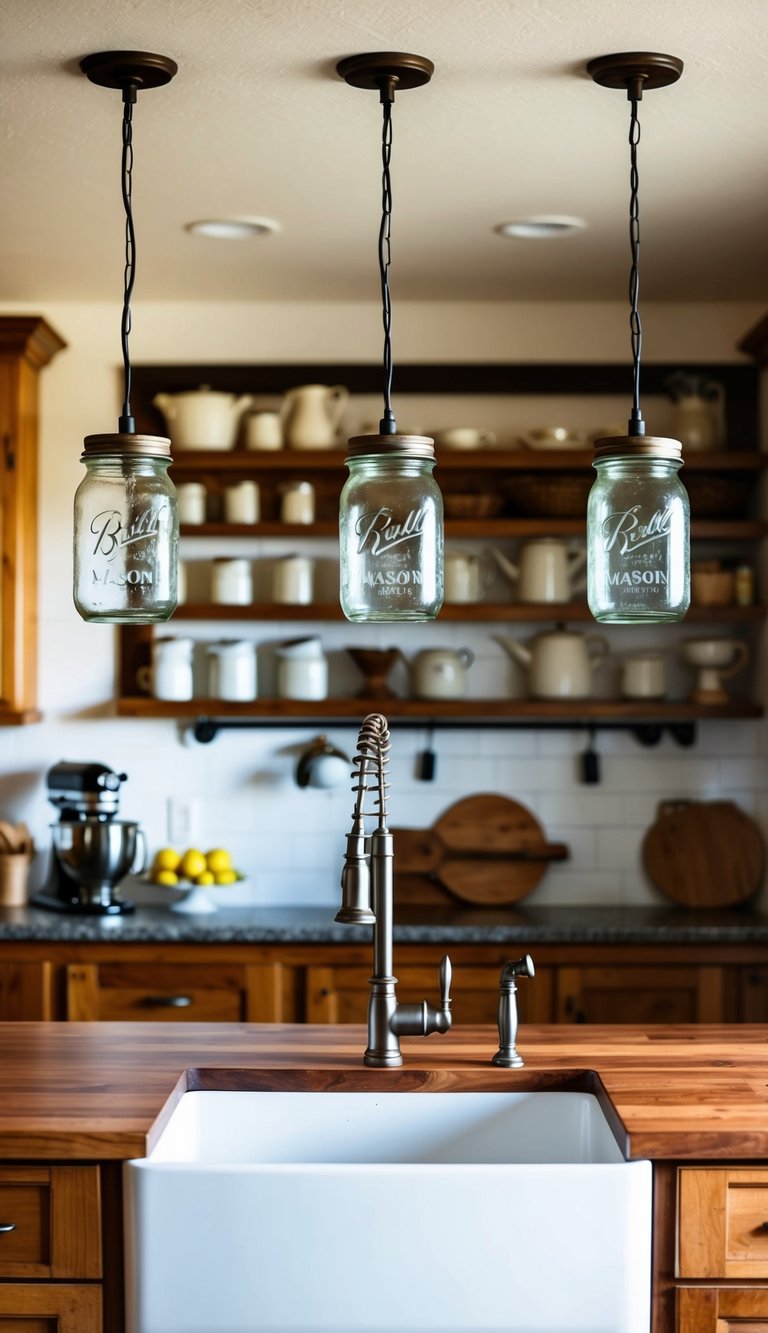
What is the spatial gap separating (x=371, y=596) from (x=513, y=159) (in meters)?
1.39

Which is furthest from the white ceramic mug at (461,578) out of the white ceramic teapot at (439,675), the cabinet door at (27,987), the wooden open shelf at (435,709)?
the cabinet door at (27,987)

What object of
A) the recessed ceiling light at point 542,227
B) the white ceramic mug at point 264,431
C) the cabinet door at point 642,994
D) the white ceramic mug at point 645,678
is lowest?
the cabinet door at point 642,994

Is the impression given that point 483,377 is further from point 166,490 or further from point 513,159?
point 166,490

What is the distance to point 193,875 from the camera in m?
4.21

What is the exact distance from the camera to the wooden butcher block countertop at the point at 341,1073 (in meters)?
2.02

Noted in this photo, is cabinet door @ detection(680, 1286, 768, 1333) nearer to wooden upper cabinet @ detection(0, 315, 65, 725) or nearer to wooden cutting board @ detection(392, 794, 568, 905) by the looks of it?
wooden cutting board @ detection(392, 794, 568, 905)

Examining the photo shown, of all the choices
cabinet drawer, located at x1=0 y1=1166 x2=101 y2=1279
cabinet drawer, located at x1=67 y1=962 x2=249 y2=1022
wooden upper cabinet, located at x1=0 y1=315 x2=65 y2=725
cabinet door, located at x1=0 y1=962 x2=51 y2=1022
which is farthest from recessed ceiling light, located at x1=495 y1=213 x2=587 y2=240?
cabinet drawer, located at x1=0 y1=1166 x2=101 y2=1279

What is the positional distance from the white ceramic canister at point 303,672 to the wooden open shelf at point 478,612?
98 mm

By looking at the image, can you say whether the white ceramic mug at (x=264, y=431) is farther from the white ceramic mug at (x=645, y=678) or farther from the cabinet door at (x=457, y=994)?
the cabinet door at (x=457, y=994)

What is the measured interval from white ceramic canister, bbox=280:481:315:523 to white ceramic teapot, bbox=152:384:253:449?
0.73ft

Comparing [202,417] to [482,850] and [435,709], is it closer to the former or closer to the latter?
[435,709]

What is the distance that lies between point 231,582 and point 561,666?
99cm

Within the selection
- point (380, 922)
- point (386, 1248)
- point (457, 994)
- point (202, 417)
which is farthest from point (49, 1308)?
point (202, 417)

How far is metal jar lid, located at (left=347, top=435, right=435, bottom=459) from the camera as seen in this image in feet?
6.98
